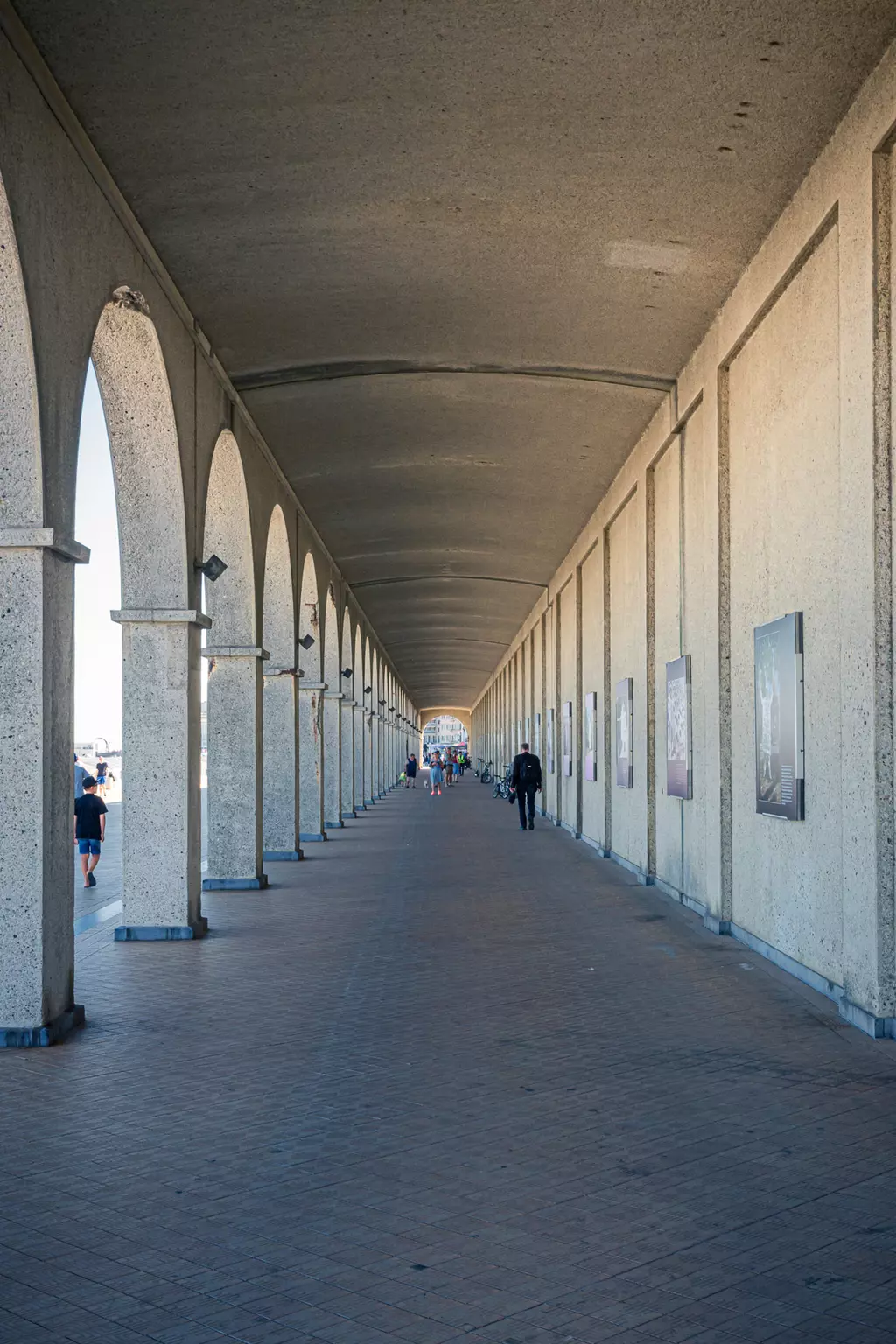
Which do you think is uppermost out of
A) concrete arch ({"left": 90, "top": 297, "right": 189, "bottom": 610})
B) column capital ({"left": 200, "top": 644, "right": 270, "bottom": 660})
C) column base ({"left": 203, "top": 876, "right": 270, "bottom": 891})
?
concrete arch ({"left": 90, "top": 297, "right": 189, "bottom": 610})

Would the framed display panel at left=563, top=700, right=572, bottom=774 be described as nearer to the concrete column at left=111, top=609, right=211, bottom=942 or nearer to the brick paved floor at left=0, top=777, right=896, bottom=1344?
the concrete column at left=111, top=609, right=211, bottom=942

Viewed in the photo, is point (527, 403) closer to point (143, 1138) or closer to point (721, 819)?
point (721, 819)

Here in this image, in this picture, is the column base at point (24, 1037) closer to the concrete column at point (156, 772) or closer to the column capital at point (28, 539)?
the column capital at point (28, 539)

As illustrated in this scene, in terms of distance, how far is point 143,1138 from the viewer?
18.1 feet

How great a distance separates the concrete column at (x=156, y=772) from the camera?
11094 mm

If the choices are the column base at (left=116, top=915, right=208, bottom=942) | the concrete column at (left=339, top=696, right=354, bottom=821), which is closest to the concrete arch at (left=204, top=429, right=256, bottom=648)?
the column base at (left=116, top=915, right=208, bottom=942)

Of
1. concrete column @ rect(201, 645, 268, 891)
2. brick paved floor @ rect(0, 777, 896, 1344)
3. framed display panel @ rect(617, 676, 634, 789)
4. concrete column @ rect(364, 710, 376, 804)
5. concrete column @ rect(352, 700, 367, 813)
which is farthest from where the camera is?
concrete column @ rect(364, 710, 376, 804)

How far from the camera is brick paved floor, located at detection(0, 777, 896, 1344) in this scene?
385 centimetres

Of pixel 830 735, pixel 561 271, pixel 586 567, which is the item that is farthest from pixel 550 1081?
pixel 586 567

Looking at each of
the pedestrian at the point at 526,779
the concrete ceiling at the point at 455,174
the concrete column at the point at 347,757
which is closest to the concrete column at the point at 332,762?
the concrete column at the point at 347,757

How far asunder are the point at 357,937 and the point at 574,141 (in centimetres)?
651

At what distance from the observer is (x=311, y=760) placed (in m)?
21.2

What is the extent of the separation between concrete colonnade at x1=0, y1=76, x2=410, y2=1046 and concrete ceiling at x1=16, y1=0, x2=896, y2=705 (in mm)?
474

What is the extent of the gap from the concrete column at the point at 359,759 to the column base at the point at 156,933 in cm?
2127
